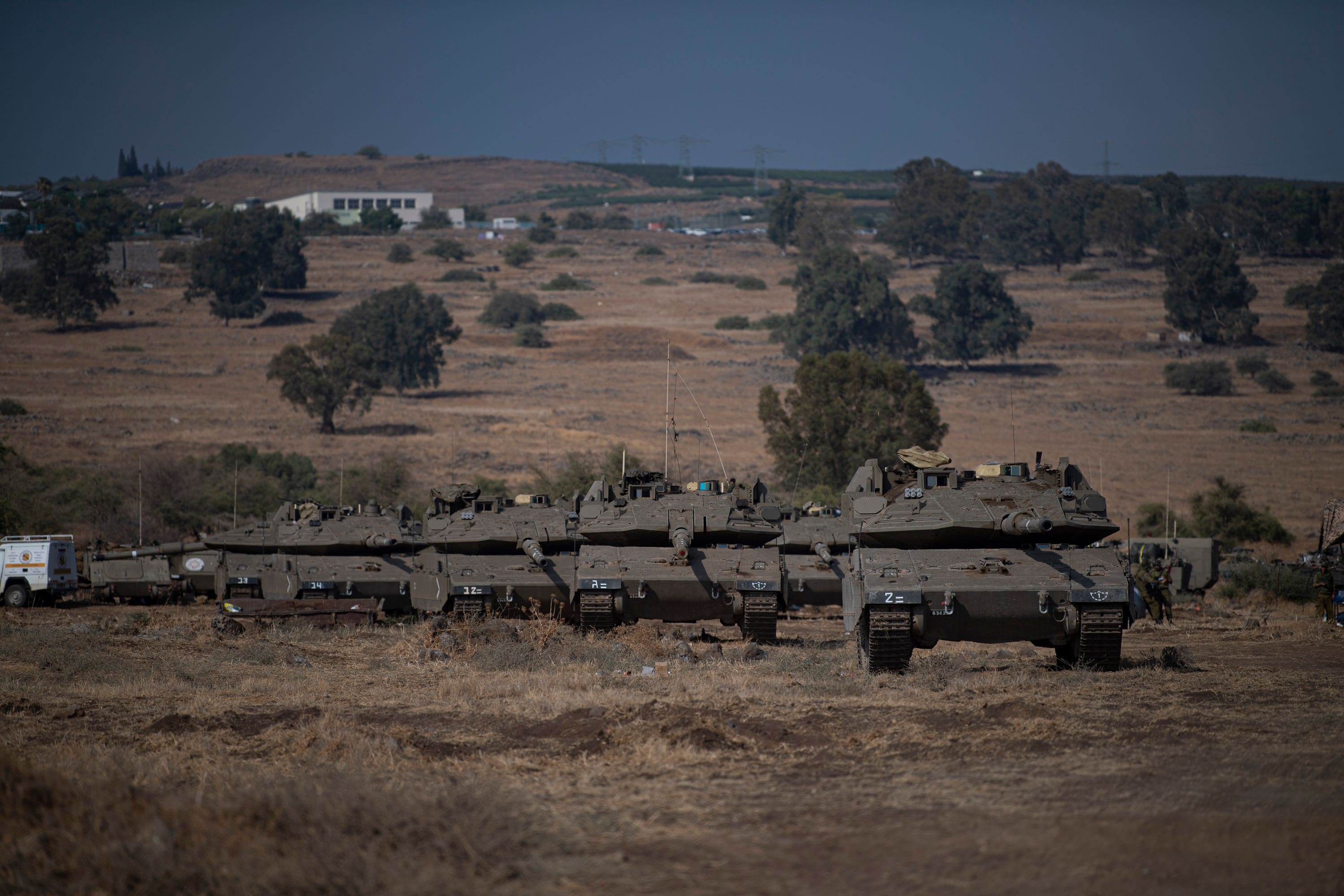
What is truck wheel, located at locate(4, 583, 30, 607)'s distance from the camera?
2725 cm

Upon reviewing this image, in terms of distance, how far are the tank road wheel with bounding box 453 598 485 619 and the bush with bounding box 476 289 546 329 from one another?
2543 inches

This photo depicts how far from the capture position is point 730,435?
54.8 meters

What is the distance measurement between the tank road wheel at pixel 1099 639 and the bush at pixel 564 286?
83285 millimetres

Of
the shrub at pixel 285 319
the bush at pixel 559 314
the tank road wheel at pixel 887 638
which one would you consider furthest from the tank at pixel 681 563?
the bush at pixel 559 314

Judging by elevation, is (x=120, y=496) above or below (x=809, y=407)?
below

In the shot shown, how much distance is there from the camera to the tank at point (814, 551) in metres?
21.9

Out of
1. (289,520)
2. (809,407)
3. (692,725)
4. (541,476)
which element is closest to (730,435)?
(809,407)

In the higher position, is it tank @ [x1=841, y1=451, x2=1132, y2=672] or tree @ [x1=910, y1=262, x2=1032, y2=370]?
tree @ [x1=910, y1=262, x2=1032, y2=370]

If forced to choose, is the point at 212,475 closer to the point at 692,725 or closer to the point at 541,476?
the point at 541,476

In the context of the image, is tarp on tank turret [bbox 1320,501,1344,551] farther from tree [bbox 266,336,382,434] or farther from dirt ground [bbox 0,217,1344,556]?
tree [bbox 266,336,382,434]

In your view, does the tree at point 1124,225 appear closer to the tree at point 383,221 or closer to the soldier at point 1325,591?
the tree at point 383,221

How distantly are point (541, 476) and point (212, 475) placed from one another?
12.4m

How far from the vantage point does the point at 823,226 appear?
110188 mm

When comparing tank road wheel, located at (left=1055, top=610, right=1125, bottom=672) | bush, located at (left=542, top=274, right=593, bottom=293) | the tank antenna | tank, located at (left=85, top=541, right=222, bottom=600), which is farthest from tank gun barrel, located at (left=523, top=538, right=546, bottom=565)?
bush, located at (left=542, top=274, right=593, bottom=293)
